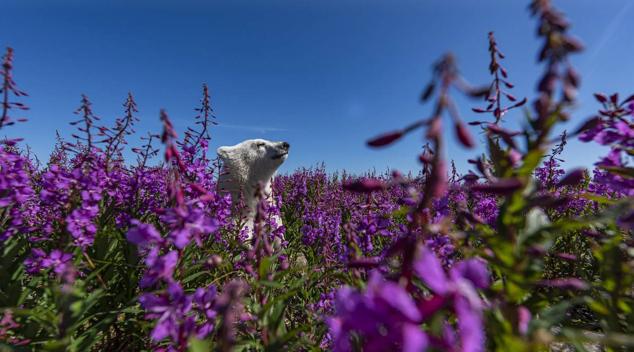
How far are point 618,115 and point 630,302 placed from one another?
3.35 ft

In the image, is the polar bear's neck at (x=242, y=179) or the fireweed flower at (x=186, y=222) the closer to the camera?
the fireweed flower at (x=186, y=222)

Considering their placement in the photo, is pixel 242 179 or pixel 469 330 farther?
pixel 242 179

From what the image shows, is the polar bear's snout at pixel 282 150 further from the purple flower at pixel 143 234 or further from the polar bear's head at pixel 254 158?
the purple flower at pixel 143 234

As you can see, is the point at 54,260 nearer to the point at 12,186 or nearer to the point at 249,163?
the point at 12,186

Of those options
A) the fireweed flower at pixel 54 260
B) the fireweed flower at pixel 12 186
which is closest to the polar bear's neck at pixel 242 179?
the fireweed flower at pixel 12 186

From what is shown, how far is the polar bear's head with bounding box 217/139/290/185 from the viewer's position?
700cm

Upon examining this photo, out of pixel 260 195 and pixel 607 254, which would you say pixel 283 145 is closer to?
pixel 260 195

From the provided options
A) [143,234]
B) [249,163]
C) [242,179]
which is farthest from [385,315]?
[249,163]

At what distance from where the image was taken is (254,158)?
714 cm

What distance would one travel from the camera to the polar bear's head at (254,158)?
7.00 metres

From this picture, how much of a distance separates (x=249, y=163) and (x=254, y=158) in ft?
0.58

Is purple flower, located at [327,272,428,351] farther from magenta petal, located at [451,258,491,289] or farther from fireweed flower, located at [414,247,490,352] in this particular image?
magenta petal, located at [451,258,491,289]

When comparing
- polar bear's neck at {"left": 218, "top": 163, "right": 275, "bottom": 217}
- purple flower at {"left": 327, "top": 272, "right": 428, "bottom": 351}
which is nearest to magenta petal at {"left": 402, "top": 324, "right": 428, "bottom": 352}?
purple flower at {"left": 327, "top": 272, "right": 428, "bottom": 351}

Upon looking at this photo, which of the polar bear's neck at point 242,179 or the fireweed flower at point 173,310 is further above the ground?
the polar bear's neck at point 242,179
